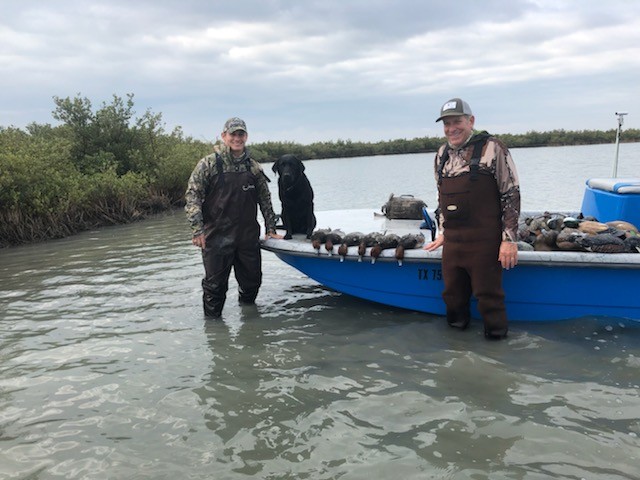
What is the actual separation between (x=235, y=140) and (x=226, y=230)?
0.91 m

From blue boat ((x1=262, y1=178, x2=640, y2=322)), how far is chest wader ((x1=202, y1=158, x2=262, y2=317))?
312 millimetres

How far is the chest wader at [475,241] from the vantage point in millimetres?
4012

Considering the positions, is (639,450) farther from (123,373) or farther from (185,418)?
(123,373)

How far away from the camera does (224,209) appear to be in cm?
502

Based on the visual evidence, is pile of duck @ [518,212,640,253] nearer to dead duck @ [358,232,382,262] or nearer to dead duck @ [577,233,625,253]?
dead duck @ [577,233,625,253]

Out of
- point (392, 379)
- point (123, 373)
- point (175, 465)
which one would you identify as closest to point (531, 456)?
point (392, 379)

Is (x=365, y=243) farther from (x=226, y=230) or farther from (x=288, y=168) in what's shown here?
(x=226, y=230)

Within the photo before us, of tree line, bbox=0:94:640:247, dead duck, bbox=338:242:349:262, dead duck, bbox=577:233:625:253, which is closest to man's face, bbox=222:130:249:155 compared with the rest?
dead duck, bbox=338:242:349:262

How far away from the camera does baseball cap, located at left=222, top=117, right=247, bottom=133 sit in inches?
195

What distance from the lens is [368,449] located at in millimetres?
2832

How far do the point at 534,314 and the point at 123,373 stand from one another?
364 centimetres

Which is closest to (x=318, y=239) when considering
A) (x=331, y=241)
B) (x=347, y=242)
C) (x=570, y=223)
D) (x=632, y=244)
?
(x=331, y=241)

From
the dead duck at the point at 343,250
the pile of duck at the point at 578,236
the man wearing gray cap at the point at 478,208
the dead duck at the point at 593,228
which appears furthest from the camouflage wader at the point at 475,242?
the dead duck at the point at 593,228

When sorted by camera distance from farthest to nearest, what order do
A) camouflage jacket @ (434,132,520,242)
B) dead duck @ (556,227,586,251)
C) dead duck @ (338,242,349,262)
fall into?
dead duck @ (338,242,349,262) → dead duck @ (556,227,586,251) → camouflage jacket @ (434,132,520,242)
